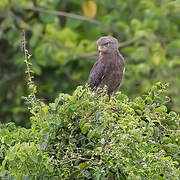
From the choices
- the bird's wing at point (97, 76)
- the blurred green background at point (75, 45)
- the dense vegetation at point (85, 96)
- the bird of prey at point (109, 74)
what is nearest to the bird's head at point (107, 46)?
the bird of prey at point (109, 74)

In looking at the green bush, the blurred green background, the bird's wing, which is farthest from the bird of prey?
the blurred green background

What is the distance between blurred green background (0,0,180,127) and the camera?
368 inches

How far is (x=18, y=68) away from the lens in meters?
10.0

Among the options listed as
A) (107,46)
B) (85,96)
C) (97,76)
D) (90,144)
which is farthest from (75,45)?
(90,144)

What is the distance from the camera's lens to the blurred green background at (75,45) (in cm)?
936

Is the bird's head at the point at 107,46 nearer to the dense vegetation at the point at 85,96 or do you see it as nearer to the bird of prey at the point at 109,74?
the bird of prey at the point at 109,74

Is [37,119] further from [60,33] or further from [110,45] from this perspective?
[60,33]

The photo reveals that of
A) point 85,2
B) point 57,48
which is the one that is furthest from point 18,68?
point 85,2

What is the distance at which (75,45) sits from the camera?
9.55 m

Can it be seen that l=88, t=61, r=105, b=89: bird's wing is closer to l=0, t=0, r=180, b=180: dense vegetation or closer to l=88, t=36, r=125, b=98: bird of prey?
l=88, t=36, r=125, b=98: bird of prey

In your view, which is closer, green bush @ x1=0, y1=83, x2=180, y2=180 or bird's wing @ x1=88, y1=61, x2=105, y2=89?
green bush @ x1=0, y1=83, x2=180, y2=180

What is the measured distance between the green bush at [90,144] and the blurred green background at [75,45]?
215 inches

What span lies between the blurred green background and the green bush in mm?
5473

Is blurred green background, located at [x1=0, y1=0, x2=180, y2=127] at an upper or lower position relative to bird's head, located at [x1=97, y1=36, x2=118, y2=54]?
upper
